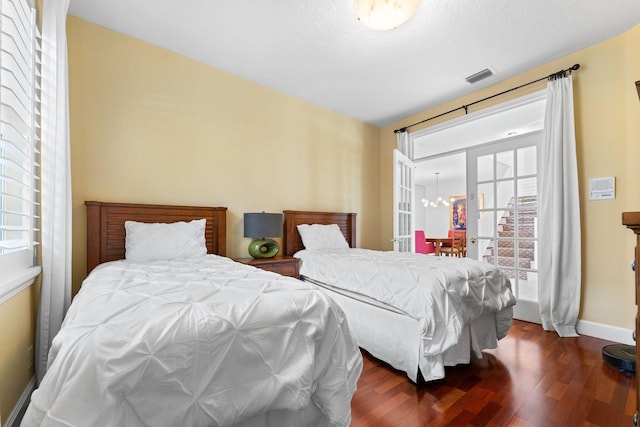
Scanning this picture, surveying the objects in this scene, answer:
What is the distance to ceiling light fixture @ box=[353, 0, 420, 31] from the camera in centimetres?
184

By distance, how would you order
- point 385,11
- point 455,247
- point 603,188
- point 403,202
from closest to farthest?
1. point 385,11
2. point 603,188
3. point 403,202
4. point 455,247

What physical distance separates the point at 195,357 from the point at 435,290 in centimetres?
141

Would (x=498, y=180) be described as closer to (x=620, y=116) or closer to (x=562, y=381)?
(x=620, y=116)

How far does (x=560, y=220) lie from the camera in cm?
268

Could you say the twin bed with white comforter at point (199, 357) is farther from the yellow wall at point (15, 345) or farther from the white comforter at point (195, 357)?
the yellow wall at point (15, 345)

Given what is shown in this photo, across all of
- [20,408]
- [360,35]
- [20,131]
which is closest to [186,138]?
[20,131]

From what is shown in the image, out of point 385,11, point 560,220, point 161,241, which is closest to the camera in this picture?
point 385,11

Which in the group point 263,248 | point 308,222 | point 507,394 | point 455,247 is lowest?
point 507,394

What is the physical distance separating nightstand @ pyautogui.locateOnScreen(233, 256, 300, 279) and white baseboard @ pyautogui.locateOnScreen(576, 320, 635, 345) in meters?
2.79

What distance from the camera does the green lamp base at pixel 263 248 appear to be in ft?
9.62

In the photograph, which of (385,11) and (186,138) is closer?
(385,11)

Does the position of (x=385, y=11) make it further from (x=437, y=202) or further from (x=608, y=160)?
(x=437, y=202)

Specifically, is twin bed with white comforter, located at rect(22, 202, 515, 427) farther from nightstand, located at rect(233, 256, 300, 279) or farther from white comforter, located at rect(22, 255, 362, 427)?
nightstand, located at rect(233, 256, 300, 279)

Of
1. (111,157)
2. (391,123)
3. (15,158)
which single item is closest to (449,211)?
(391,123)
